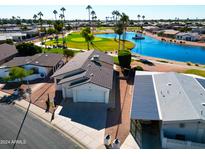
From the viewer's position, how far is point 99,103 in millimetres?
31406

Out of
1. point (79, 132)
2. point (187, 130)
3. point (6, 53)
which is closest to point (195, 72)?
point (187, 130)

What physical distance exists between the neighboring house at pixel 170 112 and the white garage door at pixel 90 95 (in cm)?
567

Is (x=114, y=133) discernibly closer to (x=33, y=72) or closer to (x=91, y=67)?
(x=91, y=67)

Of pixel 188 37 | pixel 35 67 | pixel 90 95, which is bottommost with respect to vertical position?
pixel 90 95

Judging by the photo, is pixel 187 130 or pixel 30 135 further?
pixel 30 135

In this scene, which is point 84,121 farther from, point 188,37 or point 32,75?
point 188,37

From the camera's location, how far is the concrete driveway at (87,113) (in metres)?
26.1

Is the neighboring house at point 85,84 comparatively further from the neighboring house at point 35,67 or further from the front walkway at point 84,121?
the neighboring house at point 35,67

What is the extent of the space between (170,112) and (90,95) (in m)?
13.1

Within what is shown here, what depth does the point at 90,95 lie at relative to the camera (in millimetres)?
31500

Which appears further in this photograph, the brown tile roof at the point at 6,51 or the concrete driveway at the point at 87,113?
the brown tile roof at the point at 6,51

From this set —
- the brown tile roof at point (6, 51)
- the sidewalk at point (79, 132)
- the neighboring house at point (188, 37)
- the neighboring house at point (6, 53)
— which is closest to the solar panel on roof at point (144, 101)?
the sidewalk at point (79, 132)

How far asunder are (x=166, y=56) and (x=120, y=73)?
1451 inches

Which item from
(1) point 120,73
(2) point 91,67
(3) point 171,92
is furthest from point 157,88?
(1) point 120,73
